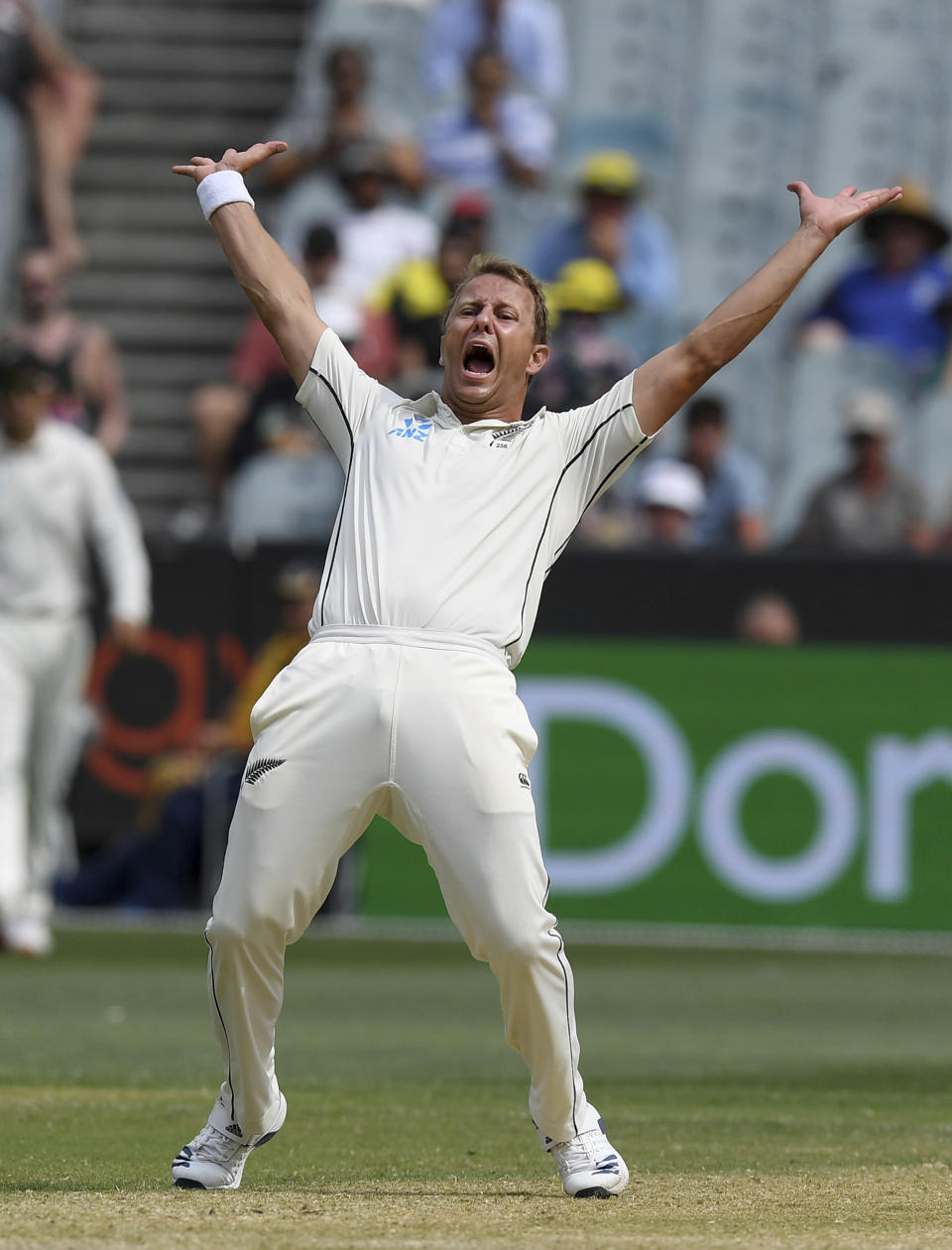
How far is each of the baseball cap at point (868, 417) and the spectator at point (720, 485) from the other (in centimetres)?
69

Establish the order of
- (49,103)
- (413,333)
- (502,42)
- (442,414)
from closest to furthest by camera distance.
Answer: (442,414) → (413,333) → (502,42) → (49,103)

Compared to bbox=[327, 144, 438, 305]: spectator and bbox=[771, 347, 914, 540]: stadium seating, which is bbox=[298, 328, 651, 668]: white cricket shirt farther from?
bbox=[327, 144, 438, 305]: spectator

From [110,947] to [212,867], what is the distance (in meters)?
1.30

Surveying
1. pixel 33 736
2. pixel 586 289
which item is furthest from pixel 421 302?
pixel 33 736

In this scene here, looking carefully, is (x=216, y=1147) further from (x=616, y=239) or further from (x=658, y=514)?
(x=616, y=239)

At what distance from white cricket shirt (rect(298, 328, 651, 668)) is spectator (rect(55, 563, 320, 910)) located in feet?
22.9

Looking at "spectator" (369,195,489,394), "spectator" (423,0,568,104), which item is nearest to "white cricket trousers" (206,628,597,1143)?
"spectator" (369,195,489,394)

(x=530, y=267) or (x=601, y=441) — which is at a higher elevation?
(x=530, y=267)

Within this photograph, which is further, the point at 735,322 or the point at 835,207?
the point at 835,207

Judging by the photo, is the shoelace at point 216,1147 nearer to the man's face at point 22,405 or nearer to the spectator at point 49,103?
the man's face at point 22,405

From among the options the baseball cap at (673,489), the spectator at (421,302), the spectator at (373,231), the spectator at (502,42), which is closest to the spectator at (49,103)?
the spectator at (373,231)

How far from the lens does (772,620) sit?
1212cm

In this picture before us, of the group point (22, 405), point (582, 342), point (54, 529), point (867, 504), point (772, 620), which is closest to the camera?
point (22, 405)

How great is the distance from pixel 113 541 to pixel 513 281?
5957mm
